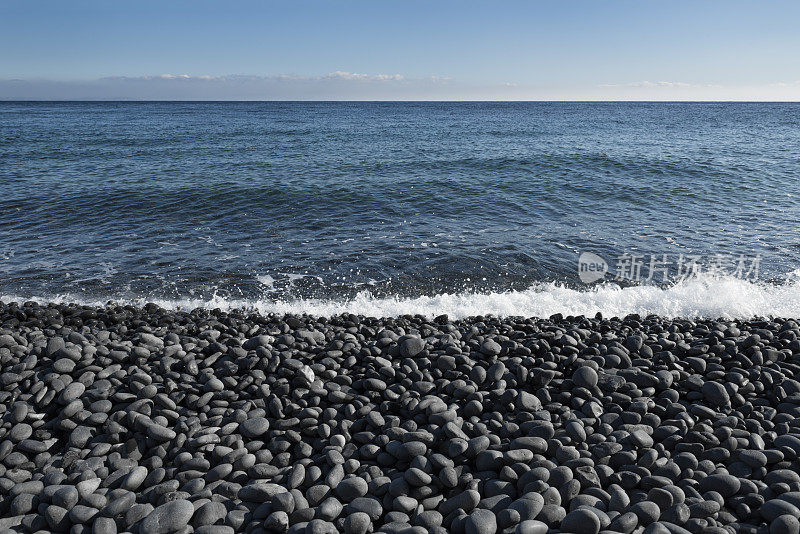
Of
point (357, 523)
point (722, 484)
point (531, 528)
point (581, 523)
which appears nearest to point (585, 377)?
point (722, 484)

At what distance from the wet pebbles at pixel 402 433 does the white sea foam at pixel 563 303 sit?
2.27 metres

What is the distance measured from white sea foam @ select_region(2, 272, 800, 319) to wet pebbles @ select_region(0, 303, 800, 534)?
2271 millimetres

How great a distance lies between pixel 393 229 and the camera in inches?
548

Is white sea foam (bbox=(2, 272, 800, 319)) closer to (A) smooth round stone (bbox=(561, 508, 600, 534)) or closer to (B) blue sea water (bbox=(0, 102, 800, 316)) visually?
(B) blue sea water (bbox=(0, 102, 800, 316))

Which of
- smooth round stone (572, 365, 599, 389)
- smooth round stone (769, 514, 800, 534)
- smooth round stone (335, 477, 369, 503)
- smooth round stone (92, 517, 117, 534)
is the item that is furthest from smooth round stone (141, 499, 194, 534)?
smooth round stone (769, 514, 800, 534)

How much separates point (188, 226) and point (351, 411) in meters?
11.2

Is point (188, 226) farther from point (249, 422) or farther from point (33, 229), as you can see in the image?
point (249, 422)

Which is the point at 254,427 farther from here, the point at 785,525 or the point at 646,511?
the point at 785,525

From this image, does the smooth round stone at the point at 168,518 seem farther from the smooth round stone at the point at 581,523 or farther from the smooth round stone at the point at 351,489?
the smooth round stone at the point at 581,523

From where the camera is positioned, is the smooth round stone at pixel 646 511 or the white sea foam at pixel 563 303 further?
the white sea foam at pixel 563 303

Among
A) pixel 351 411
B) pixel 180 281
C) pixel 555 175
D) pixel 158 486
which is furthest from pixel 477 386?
pixel 555 175

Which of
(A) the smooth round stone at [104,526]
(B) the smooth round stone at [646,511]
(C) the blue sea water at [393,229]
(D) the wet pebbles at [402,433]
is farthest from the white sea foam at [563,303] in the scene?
(A) the smooth round stone at [104,526]

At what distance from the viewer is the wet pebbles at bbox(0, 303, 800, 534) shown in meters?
3.57

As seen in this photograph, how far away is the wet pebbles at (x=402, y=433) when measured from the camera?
11.7 feet
